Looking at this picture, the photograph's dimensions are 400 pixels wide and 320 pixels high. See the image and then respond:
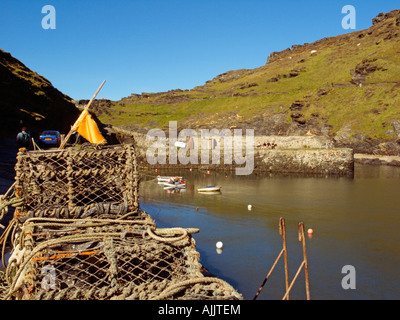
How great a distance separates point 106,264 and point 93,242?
37 centimetres

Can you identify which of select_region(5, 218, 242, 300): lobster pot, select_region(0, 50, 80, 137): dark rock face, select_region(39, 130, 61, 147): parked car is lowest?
select_region(5, 218, 242, 300): lobster pot

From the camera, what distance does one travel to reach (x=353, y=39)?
100 m

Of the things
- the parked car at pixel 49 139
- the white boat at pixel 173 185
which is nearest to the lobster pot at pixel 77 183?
the parked car at pixel 49 139

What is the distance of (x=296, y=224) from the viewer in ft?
69.4

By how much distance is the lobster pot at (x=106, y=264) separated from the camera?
4324 mm

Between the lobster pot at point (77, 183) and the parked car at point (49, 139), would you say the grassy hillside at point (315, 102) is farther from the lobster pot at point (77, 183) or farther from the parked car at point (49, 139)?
the lobster pot at point (77, 183)

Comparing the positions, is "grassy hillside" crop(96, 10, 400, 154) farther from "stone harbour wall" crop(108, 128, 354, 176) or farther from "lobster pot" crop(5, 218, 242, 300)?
"lobster pot" crop(5, 218, 242, 300)

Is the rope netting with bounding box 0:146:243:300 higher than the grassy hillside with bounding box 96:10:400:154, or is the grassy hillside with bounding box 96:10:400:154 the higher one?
the grassy hillside with bounding box 96:10:400:154

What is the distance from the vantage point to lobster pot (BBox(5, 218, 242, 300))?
14.2 feet

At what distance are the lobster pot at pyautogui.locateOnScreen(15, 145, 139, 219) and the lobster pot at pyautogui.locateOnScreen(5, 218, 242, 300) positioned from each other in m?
0.52

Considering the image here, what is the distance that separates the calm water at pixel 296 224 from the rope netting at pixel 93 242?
7.32 meters

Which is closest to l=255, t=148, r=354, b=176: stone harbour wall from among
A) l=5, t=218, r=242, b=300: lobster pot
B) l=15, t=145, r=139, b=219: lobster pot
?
l=15, t=145, r=139, b=219: lobster pot

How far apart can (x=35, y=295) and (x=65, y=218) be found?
87.5 inches

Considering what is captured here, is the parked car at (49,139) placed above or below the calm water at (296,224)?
above
